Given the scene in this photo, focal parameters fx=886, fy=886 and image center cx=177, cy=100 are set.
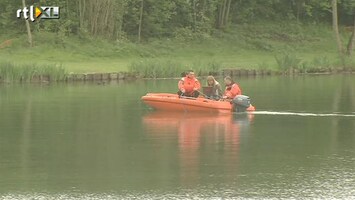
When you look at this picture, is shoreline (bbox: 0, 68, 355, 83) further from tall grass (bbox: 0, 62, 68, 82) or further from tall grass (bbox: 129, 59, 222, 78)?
tall grass (bbox: 129, 59, 222, 78)

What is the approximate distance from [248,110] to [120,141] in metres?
7.65

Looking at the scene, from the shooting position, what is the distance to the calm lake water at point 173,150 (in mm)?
14406

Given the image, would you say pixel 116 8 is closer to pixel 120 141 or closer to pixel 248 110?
pixel 248 110

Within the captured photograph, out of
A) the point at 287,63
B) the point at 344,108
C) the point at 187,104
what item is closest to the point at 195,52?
the point at 287,63

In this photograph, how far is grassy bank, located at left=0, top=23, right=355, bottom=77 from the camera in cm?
4712

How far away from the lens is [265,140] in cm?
2033

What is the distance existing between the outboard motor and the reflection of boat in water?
334mm

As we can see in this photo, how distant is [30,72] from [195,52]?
1596 centimetres

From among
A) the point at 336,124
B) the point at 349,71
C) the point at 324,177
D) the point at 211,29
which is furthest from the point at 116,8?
the point at 324,177

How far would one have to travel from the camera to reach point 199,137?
830 inches

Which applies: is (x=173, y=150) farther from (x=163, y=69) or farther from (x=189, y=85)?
(x=163, y=69)


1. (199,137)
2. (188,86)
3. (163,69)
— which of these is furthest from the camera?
(163,69)

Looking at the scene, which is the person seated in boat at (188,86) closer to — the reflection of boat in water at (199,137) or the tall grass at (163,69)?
the reflection of boat in water at (199,137)

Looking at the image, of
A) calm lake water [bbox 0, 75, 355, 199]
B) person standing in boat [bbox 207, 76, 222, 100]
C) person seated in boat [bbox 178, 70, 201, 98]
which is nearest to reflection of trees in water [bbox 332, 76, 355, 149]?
calm lake water [bbox 0, 75, 355, 199]
